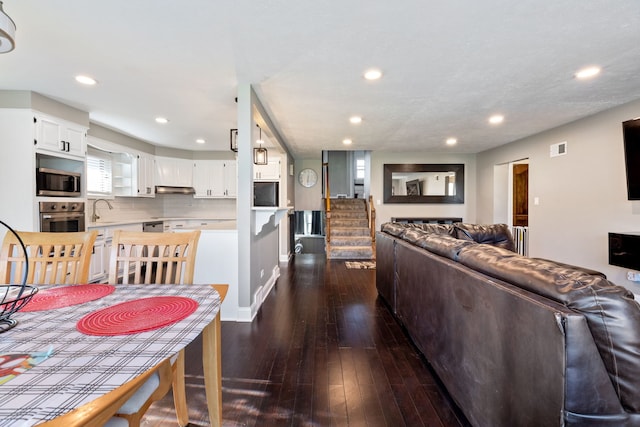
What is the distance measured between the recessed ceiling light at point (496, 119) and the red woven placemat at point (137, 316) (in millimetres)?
4679

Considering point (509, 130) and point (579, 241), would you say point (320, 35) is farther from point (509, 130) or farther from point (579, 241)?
point (579, 241)

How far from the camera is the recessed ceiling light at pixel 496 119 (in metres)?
4.11

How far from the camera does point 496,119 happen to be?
14.0 ft

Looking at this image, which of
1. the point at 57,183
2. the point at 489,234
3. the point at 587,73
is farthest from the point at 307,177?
the point at 587,73

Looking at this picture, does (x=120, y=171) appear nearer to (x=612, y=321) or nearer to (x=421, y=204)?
(x=612, y=321)

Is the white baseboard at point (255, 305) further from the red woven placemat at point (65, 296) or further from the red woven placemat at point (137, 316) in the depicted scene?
the red woven placemat at point (137, 316)

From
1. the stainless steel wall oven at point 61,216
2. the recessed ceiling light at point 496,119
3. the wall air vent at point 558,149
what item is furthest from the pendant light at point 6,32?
the wall air vent at point 558,149

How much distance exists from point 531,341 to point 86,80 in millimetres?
4127

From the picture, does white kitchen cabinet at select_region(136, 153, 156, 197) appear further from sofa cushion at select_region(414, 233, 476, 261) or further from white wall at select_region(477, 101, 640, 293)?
white wall at select_region(477, 101, 640, 293)

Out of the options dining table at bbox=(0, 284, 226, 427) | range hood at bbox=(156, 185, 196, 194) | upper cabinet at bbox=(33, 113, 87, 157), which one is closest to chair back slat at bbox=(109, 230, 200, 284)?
dining table at bbox=(0, 284, 226, 427)

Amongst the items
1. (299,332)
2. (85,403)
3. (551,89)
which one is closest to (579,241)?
(551,89)

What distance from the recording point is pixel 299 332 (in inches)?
104

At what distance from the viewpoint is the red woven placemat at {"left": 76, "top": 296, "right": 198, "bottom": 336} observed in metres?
0.94

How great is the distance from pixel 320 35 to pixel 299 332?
8.35ft
